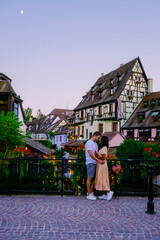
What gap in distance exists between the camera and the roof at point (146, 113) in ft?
101

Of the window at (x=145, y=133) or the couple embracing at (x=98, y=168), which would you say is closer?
the couple embracing at (x=98, y=168)

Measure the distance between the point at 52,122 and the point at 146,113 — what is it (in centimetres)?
3710

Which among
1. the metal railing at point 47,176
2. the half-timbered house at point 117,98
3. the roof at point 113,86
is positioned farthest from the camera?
the roof at point 113,86

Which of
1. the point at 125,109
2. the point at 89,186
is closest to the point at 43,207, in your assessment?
the point at 89,186

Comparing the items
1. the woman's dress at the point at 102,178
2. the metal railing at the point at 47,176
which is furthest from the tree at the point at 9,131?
the woman's dress at the point at 102,178

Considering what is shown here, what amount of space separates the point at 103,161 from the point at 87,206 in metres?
1.41

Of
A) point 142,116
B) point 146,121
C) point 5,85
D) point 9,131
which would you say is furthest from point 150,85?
point 9,131

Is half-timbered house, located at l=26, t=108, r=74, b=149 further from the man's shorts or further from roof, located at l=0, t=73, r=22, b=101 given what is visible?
the man's shorts

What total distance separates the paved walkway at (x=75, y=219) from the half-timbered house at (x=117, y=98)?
91.6 ft

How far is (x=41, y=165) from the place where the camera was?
25.6ft

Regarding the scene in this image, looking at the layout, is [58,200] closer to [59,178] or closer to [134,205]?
[59,178]

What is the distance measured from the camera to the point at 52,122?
6500cm

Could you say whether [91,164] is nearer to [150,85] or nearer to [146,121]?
[146,121]

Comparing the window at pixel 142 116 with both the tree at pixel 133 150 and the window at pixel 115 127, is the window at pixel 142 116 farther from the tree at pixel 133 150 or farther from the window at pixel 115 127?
the tree at pixel 133 150
